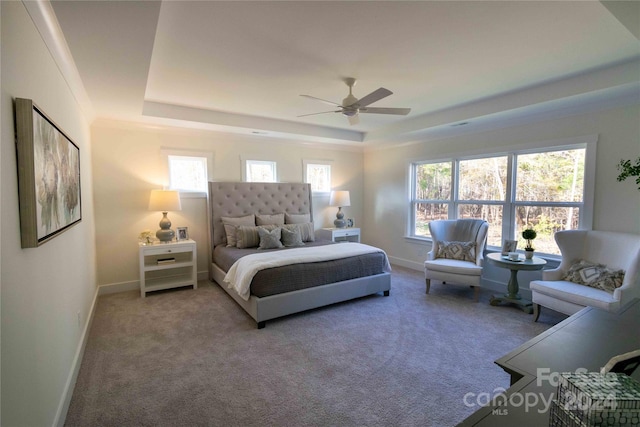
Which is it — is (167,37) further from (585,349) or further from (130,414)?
(585,349)

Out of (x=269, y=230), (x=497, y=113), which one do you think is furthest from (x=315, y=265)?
(x=497, y=113)

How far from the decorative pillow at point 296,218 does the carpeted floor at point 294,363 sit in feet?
6.11

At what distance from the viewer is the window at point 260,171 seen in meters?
5.38

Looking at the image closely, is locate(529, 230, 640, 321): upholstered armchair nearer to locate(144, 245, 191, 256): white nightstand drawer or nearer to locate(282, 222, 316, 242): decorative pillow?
locate(282, 222, 316, 242): decorative pillow

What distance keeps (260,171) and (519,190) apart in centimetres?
409

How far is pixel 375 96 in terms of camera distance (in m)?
2.87

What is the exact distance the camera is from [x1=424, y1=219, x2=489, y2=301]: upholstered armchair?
3.99 meters

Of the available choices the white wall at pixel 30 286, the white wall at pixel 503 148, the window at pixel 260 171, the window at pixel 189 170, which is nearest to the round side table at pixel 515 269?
the white wall at pixel 503 148

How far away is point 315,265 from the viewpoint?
3.64 meters

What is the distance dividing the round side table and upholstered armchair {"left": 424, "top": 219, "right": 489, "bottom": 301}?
0.76 ft

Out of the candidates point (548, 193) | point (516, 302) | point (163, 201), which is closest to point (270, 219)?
point (163, 201)

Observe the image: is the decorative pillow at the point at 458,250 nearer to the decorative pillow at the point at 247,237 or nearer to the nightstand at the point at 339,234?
the nightstand at the point at 339,234

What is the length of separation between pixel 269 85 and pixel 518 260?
3.56 meters

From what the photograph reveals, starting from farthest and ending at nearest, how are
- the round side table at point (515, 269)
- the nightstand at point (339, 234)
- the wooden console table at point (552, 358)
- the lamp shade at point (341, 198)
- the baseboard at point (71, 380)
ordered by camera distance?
the lamp shade at point (341, 198), the nightstand at point (339, 234), the round side table at point (515, 269), the baseboard at point (71, 380), the wooden console table at point (552, 358)
